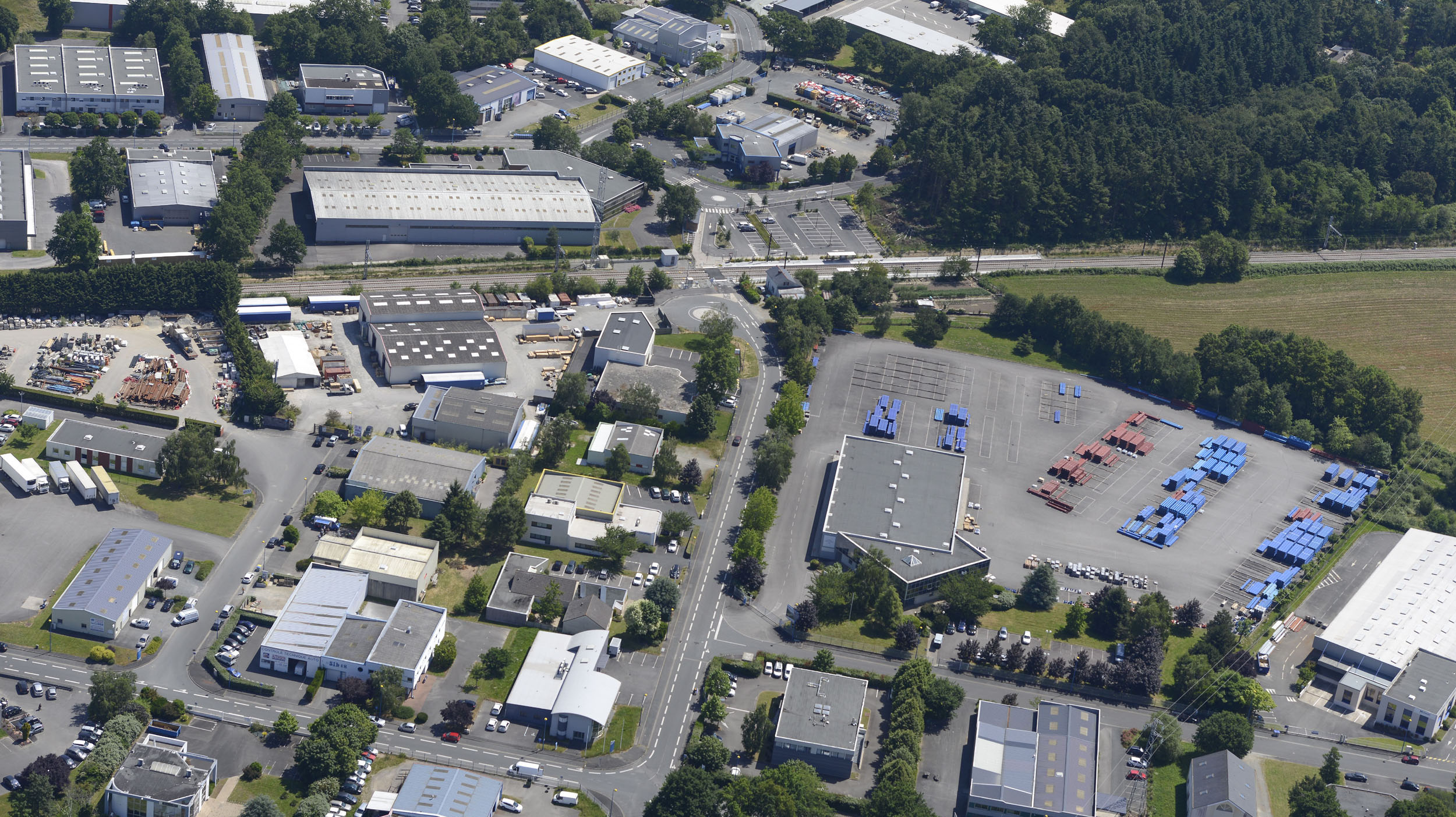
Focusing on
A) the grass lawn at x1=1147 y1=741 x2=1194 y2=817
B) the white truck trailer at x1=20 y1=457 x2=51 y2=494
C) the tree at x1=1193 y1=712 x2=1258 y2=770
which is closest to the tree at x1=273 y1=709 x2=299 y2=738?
the white truck trailer at x1=20 y1=457 x2=51 y2=494

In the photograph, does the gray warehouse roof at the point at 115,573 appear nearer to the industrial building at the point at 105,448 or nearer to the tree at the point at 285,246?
the industrial building at the point at 105,448

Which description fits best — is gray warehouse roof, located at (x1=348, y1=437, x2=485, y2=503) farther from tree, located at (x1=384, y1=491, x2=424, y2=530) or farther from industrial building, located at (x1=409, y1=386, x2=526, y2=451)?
industrial building, located at (x1=409, y1=386, x2=526, y2=451)

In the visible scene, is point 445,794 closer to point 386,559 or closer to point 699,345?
point 386,559

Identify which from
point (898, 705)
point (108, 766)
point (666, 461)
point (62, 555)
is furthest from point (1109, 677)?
point (62, 555)

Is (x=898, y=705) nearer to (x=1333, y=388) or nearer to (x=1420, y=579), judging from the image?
(x=1420, y=579)

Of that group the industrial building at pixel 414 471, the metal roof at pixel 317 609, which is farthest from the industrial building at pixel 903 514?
the metal roof at pixel 317 609

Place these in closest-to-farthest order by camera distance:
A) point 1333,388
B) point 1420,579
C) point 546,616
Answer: point 546,616, point 1420,579, point 1333,388

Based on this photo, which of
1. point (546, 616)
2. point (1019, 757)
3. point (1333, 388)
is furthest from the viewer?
point (1333, 388)
